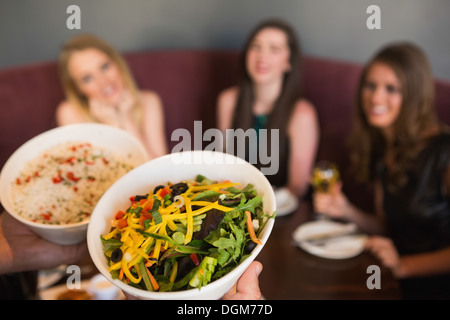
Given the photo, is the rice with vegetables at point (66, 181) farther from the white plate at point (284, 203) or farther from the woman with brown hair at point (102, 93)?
the woman with brown hair at point (102, 93)

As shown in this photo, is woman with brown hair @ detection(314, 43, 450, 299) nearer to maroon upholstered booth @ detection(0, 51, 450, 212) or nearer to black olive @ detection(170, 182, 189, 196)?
maroon upholstered booth @ detection(0, 51, 450, 212)

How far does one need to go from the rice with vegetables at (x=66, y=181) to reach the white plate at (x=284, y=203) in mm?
865

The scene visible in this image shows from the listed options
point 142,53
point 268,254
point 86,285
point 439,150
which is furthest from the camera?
point 142,53

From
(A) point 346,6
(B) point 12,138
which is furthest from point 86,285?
(A) point 346,6

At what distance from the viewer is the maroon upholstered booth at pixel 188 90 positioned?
100 inches

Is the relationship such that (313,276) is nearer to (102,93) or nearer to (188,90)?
(102,93)

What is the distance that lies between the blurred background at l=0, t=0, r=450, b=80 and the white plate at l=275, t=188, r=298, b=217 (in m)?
1.35

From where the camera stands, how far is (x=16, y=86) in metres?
2.57

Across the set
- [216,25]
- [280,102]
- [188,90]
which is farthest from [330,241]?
[216,25]

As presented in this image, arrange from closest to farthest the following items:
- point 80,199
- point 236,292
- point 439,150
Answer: point 236,292
point 80,199
point 439,150

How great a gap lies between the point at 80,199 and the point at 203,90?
2150mm

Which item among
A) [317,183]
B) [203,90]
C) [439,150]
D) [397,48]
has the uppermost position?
[397,48]

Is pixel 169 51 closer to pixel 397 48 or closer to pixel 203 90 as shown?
pixel 203 90

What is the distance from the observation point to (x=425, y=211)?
1.88 meters
